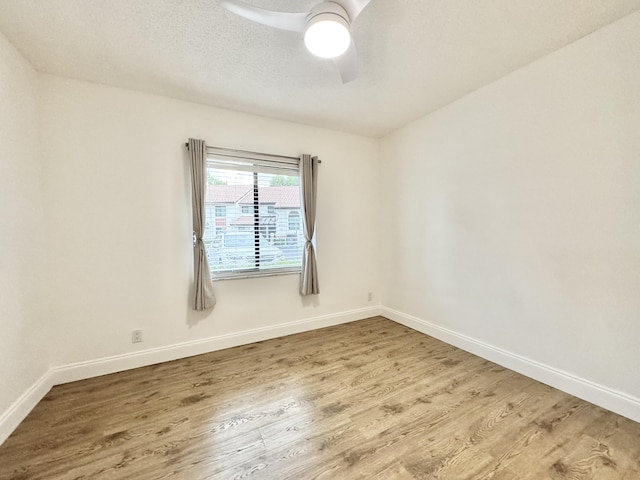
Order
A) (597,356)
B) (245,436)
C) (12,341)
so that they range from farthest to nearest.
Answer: (597,356) → (12,341) → (245,436)

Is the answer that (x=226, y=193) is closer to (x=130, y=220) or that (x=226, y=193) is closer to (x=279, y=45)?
(x=130, y=220)

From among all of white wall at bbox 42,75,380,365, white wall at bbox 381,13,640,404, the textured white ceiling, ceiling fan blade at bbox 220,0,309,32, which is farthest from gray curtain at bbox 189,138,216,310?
white wall at bbox 381,13,640,404

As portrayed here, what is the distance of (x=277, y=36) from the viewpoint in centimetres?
179

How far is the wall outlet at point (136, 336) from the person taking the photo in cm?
243

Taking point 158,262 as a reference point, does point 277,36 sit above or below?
above

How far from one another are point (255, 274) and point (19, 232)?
183cm

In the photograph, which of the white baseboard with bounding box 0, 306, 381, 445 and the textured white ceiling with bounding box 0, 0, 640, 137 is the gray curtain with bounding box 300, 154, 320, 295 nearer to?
the white baseboard with bounding box 0, 306, 381, 445

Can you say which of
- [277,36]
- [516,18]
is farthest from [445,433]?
[277,36]

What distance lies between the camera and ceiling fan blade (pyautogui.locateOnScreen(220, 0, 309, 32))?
4.28 feet

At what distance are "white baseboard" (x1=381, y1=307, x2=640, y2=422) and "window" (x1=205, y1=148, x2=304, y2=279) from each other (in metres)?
1.85

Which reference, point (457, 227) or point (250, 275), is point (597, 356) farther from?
point (250, 275)

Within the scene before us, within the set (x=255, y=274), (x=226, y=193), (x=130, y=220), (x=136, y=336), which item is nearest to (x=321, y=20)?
(x=226, y=193)

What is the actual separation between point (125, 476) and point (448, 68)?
11.2ft

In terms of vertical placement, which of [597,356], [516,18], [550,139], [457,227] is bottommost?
[597,356]
